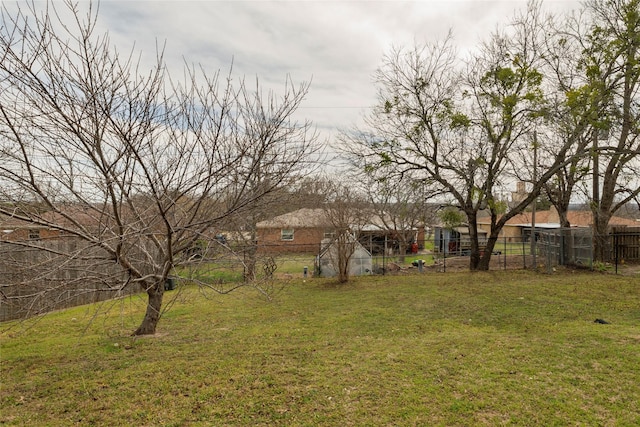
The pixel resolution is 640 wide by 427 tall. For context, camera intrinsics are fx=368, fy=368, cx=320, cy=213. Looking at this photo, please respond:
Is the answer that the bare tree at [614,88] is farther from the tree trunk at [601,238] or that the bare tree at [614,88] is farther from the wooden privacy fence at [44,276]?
the wooden privacy fence at [44,276]

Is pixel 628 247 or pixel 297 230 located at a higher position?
pixel 297 230

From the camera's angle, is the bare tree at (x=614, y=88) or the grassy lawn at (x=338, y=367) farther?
the bare tree at (x=614, y=88)

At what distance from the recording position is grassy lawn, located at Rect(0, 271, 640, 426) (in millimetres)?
3385

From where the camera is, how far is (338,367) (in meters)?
4.52

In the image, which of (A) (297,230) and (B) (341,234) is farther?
(A) (297,230)

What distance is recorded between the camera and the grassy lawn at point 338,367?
11.1ft

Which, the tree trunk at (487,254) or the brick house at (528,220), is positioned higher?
the brick house at (528,220)

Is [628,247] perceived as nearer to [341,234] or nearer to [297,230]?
[341,234]

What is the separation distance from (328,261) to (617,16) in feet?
40.7

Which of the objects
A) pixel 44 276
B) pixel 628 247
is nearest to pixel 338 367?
pixel 44 276

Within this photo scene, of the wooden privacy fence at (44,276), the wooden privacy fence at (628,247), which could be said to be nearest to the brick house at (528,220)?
the wooden privacy fence at (628,247)

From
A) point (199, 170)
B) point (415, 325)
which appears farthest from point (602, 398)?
point (199, 170)

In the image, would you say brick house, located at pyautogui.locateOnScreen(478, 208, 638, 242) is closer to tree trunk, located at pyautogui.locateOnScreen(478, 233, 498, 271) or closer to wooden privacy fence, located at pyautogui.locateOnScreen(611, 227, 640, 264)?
wooden privacy fence, located at pyautogui.locateOnScreen(611, 227, 640, 264)

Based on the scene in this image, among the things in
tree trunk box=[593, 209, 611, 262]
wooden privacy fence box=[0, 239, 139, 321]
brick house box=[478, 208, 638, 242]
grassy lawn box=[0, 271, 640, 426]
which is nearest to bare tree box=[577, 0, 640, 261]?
tree trunk box=[593, 209, 611, 262]
